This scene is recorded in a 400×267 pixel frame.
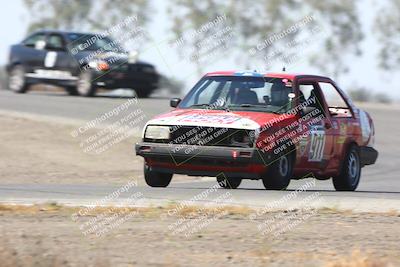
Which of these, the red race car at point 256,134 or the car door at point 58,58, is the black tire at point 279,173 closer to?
the red race car at point 256,134

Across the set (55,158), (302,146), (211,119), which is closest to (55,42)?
(55,158)

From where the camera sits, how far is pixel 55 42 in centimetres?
3150

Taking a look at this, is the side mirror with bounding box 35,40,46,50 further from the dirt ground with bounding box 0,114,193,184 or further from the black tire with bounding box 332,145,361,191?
the black tire with bounding box 332,145,361,191

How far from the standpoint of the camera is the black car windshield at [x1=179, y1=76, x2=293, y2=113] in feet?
49.1

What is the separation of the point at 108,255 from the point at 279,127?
19.4ft

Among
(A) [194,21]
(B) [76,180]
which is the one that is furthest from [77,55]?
(A) [194,21]

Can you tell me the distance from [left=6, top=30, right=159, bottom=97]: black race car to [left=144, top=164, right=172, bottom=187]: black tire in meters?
14.4

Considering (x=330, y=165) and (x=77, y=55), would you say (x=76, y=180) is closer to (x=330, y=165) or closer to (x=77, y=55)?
(x=330, y=165)

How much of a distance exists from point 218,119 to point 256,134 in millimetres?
546

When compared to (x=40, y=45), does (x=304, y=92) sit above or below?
above

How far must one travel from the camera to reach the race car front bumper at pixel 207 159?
1409cm

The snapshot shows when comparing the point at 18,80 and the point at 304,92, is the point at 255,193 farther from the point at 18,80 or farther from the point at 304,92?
the point at 18,80

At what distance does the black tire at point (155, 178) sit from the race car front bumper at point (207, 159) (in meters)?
0.48

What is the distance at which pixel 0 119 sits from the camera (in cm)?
2566
